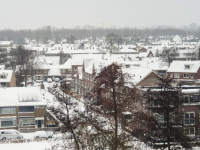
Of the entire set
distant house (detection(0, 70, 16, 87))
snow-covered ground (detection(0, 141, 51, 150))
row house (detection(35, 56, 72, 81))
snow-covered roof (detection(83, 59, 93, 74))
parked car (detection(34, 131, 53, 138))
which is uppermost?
snow-covered roof (detection(83, 59, 93, 74))

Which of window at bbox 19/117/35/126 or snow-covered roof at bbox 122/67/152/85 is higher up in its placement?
snow-covered roof at bbox 122/67/152/85

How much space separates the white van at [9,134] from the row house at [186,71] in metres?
20.9

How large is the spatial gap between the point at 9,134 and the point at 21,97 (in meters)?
3.78

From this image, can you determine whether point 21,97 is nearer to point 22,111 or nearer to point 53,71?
point 22,111

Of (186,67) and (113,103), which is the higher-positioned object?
(113,103)

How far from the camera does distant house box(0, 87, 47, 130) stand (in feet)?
84.5

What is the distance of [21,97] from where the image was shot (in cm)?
2648

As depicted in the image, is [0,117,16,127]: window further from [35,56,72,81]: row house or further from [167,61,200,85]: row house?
[35,56,72,81]: row house

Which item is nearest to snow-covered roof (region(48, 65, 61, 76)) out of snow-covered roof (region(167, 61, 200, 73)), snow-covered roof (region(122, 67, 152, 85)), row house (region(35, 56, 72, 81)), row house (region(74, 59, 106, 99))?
row house (region(35, 56, 72, 81))

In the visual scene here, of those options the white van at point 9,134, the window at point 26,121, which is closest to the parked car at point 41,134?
the white van at point 9,134

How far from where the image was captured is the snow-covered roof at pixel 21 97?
85.5 feet

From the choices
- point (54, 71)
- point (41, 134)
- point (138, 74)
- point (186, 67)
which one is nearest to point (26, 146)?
point (41, 134)

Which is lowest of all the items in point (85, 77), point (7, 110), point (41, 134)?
point (41, 134)

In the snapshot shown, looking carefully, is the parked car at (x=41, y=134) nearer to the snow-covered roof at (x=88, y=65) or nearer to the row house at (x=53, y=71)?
the snow-covered roof at (x=88, y=65)
